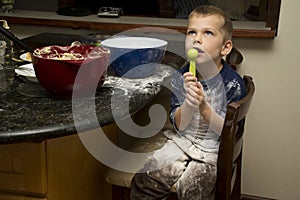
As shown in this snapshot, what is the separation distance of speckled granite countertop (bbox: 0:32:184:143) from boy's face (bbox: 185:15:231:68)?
157 millimetres

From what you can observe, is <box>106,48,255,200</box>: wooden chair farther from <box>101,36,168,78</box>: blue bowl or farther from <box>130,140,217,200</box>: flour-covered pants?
<box>101,36,168,78</box>: blue bowl

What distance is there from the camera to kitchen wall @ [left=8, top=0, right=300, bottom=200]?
6.33ft

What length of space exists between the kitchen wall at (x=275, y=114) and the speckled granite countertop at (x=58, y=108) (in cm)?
77

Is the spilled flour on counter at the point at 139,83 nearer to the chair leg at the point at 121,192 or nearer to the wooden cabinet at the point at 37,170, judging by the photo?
the wooden cabinet at the point at 37,170

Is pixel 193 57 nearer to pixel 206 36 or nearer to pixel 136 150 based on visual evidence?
pixel 206 36

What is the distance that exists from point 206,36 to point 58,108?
1.80 feet

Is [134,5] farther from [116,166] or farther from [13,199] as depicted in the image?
[13,199]

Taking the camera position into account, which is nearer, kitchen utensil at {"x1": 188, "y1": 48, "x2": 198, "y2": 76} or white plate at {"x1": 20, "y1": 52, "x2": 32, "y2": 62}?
kitchen utensil at {"x1": 188, "y1": 48, "x2": 198, "y2": 76}

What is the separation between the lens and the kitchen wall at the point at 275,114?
76.0 inches

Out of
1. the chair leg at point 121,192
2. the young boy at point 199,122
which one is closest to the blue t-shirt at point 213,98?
the young boy at point 199,122

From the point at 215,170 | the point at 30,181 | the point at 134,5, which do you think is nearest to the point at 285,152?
the point at 215,170

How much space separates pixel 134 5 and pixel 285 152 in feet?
6.58

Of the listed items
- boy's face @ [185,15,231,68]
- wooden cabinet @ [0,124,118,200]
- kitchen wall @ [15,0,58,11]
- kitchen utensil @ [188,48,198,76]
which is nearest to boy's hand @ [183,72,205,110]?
kitchen utensil @ [188,48,198,76]

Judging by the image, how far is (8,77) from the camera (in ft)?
4.47
